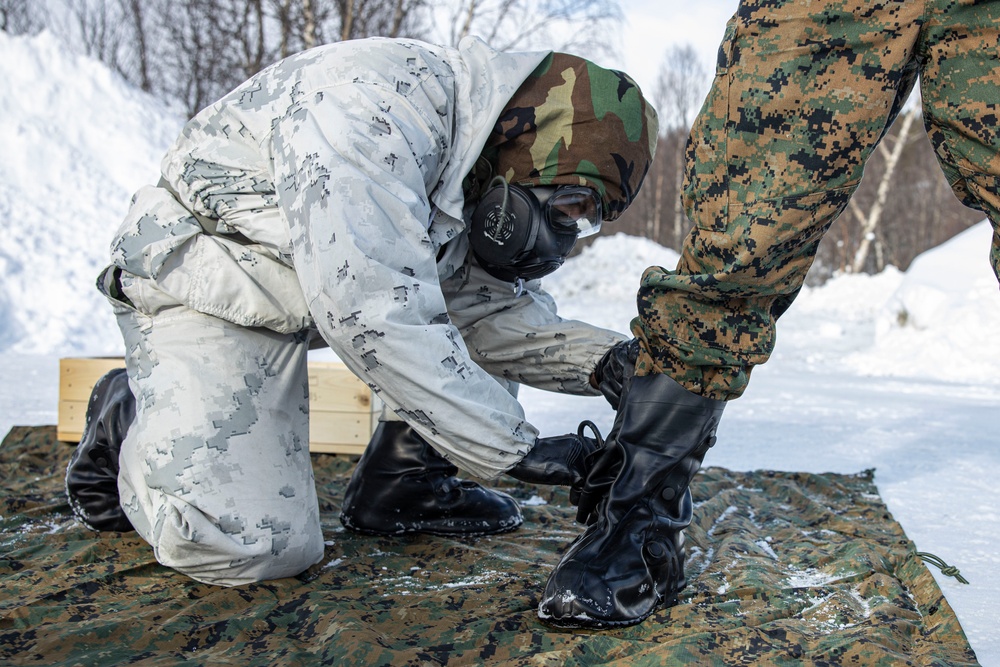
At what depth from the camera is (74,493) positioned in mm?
2086

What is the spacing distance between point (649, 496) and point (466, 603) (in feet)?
1.36

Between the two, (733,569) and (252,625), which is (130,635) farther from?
(733,569)

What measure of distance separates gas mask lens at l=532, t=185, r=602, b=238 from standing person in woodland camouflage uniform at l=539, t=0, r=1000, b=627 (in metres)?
0.25

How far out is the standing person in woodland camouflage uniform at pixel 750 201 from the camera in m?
1.32

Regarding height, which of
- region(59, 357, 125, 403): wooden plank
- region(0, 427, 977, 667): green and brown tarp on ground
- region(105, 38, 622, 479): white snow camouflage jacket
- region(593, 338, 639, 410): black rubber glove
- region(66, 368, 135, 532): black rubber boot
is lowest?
region(0, 427, 977, 667): green and brown tarp on ground

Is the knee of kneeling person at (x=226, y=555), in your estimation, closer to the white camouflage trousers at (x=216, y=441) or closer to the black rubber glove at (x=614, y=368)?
the white camouflage trousers at (x=216, y=441)

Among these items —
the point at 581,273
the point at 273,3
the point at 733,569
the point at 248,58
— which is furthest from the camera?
the point at 581,273

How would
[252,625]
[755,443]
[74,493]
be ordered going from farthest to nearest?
[755,443] → [74,493] → [252,625]

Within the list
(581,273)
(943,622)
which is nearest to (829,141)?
(943,622)

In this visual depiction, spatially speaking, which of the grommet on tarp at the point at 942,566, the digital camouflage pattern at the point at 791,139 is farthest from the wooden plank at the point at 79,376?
the grommet on tarp at the point at 942,566

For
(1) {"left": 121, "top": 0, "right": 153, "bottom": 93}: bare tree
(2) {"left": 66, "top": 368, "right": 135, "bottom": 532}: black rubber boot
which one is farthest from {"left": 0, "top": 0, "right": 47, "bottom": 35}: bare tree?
(2) {"left": 66, "top": 368, "right": 135, "bottom": 532}: black rubber boot

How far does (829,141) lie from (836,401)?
3.02 m

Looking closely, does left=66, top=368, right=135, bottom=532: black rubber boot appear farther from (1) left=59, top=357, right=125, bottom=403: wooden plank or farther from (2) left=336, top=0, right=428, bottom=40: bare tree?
(2) left=336, top=0, right=428, bottom=40: bare tree

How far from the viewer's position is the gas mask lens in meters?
1.81
